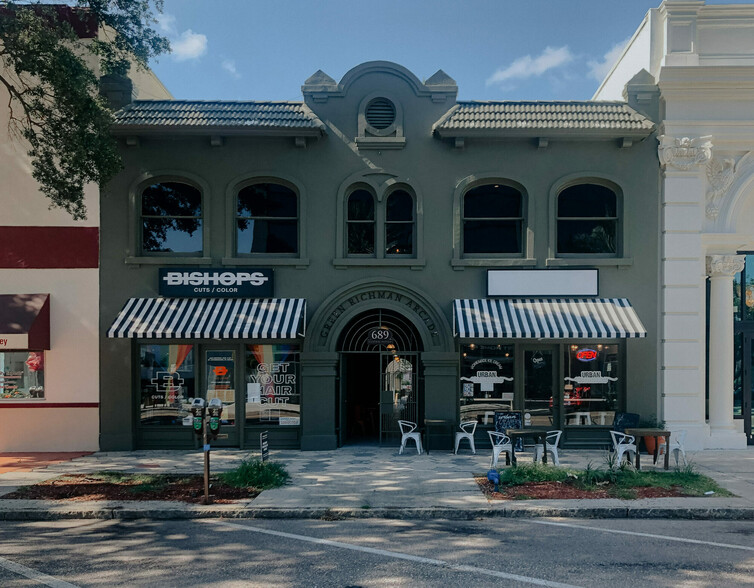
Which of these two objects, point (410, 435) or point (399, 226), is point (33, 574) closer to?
point (410, 435)

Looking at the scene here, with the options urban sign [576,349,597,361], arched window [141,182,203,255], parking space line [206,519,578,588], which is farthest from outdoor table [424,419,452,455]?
arched window [141,182,203,255]

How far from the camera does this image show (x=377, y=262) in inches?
526

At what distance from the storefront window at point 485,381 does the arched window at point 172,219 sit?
677cm

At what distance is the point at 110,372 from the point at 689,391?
42.5ft

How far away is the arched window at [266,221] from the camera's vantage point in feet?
44.6

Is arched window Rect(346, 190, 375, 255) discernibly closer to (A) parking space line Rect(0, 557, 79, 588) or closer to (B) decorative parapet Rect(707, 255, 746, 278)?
(B) decorative parapet Rect(707, 255, 746, 278)

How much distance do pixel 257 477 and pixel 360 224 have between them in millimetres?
6257

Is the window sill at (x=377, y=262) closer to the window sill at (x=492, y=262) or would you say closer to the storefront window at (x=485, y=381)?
the window sill at (x=492, y=262)

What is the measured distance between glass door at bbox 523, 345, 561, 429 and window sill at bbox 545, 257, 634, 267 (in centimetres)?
191

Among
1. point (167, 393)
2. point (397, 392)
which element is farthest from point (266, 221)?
point (397, 392)

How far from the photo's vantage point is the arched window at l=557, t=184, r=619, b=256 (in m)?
13.6

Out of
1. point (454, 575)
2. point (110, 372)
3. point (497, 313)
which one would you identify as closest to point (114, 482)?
point (110, 372)

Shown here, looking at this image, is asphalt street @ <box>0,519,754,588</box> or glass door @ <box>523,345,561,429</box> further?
glass door @ <box>523,345,561,429</box>

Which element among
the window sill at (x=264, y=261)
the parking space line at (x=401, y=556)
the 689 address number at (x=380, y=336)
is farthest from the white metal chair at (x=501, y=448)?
the window sill at (x=264, y=261)
